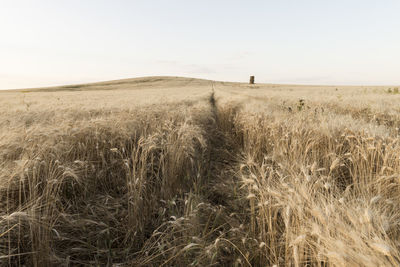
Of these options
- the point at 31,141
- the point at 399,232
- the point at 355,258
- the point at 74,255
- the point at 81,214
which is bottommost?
the point at 74,255

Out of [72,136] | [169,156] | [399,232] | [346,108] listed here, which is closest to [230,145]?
[169,156]

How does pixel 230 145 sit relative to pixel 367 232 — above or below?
below

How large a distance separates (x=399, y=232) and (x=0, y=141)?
3542mm

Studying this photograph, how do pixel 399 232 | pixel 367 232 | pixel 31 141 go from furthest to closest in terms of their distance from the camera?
pixel 31 141 < pixel 399 232 < pixel 367 232

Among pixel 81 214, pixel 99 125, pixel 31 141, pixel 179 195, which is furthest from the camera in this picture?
pixel 99 125

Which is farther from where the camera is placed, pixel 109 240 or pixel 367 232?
pixel 109 240

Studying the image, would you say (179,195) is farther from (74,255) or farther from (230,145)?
(230,145)

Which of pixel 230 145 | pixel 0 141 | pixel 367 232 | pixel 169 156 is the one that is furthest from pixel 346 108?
pixel 0 141

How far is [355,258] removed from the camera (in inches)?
33.5

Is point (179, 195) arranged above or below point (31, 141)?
below

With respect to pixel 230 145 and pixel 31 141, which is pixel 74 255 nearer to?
pixel 31 141

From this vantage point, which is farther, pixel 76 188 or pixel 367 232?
pixel 76 188

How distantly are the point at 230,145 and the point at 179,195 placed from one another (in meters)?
2.64

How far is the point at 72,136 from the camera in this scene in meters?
2.77
